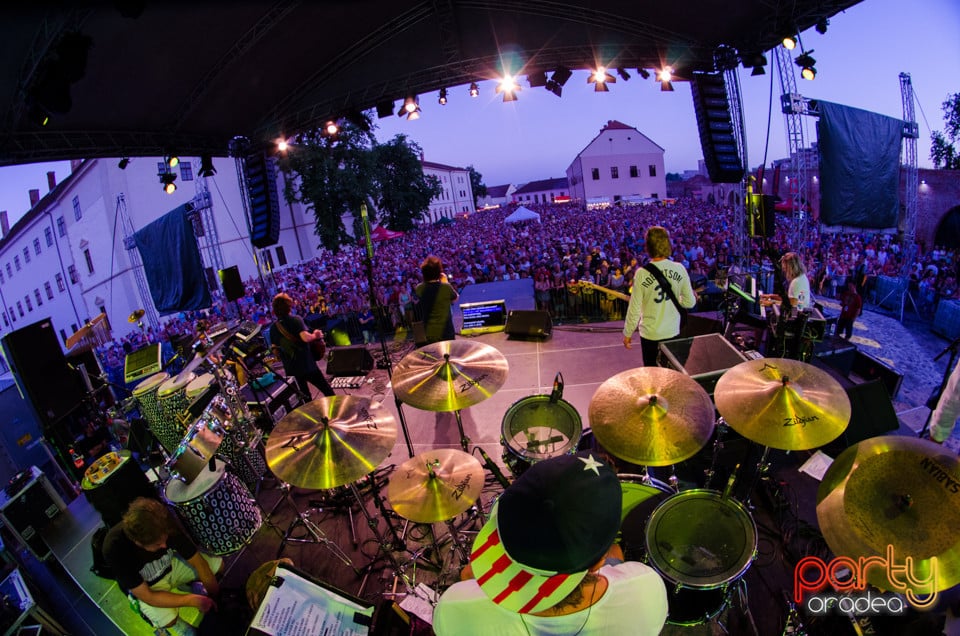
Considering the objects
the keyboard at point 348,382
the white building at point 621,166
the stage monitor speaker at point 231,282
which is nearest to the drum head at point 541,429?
the keyboard at point 348,382

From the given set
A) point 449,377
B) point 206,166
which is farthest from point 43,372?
point 449,377

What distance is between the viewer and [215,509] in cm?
333

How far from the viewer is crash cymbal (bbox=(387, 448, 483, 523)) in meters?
2.52

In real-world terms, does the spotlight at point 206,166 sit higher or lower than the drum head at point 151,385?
higher

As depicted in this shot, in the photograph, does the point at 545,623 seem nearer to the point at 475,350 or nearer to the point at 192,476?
the point at 475,350

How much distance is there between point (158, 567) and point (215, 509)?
0.74 metres

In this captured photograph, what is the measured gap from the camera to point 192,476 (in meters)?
3.23

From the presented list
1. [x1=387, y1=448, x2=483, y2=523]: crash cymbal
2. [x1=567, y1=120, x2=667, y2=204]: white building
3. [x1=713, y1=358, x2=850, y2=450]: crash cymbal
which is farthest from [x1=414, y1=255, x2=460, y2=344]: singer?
[x1=567, y1=120, x2=667, y2=204]: white building

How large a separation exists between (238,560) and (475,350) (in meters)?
2.77

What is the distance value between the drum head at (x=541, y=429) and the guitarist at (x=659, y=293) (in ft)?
3.49

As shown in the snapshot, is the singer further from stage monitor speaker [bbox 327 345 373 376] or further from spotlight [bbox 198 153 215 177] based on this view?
spotlight [bbox 198 153 215 177]

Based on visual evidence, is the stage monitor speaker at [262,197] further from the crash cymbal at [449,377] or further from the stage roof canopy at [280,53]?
the crash cymbal at [449,377]

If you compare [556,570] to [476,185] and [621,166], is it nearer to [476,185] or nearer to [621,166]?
[621,166]

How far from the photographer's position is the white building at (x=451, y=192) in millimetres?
62688
